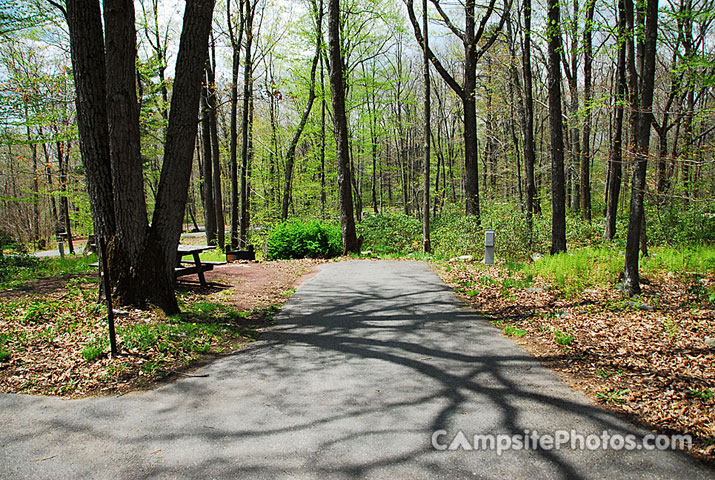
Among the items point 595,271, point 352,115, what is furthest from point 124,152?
point 352,115

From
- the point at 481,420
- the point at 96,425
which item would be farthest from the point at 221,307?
the point at 481,420

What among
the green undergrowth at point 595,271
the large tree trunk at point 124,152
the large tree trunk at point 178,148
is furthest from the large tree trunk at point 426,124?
the large tree trunk at point 124,152

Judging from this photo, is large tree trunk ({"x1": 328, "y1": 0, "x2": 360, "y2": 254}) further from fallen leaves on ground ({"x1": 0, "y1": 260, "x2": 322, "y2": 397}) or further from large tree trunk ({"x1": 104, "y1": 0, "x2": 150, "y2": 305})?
large tree trunk ({"x1": 104, "y1": 0, "x2": 150, "y2": 305})

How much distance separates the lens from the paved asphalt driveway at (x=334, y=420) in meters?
2.85

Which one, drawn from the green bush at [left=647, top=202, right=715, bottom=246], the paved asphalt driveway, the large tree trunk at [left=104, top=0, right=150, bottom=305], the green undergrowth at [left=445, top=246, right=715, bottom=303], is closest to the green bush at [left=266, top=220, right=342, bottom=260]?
the green undergrowth at [left=445, top=246, right=715, bottom=303]

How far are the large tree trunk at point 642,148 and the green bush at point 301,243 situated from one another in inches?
367

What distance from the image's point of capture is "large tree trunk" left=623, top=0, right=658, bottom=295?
653 cm

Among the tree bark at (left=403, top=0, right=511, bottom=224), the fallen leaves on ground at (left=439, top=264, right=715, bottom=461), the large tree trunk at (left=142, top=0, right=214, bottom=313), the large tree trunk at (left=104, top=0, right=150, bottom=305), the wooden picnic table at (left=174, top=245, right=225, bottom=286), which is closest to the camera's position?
the fallen leaves on ground at (left=439, top=264, right=715, bottom=461)

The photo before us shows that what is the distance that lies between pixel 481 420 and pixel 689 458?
4.66 feet

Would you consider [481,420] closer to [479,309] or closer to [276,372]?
[276,372]

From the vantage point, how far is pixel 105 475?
2.78 m

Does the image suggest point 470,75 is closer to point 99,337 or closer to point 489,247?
point 489,247

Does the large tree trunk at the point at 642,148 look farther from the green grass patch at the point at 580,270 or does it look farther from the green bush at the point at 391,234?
the green bush at the point at 391,234

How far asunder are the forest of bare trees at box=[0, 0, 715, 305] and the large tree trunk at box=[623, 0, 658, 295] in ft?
0.09
